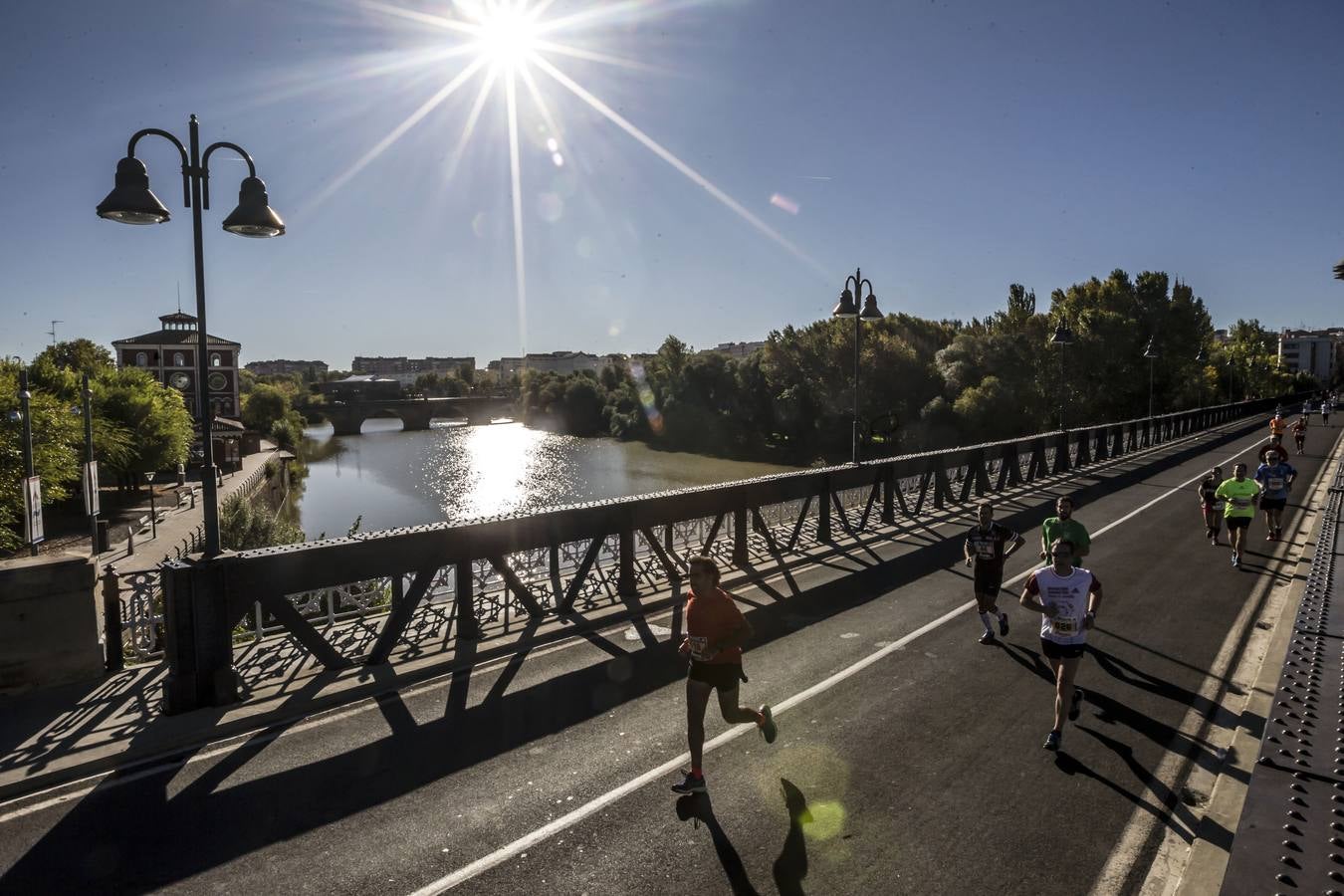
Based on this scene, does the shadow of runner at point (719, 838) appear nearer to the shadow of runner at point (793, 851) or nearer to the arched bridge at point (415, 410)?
the shadow of runner at point (793, 851)

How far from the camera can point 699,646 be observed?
5.83 m

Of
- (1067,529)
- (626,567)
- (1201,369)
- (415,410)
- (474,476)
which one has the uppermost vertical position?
(1201,369)

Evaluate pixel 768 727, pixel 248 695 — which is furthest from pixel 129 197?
pixel 768 727

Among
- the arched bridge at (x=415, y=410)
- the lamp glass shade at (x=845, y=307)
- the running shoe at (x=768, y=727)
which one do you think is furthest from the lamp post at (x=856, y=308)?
the arched bridge at (x=415, y=410)

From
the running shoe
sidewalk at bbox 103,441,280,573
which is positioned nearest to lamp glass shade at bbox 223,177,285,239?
the running shoe

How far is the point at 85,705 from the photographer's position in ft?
23.4

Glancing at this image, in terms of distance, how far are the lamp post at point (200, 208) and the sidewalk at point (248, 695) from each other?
149cm

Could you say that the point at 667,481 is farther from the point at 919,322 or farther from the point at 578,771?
the point at 578,771

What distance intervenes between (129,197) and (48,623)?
4007 millimetres

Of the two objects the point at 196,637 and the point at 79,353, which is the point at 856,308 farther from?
the point at 79,353

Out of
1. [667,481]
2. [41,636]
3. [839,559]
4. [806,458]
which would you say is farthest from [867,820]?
[806,458]

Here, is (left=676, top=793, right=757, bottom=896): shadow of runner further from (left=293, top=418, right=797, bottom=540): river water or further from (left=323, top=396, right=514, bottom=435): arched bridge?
(left=323, top=396, right=514, bottom=435): arched bridge

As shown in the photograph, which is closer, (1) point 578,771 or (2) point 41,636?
(1) point 578,771

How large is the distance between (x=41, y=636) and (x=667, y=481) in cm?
5395
